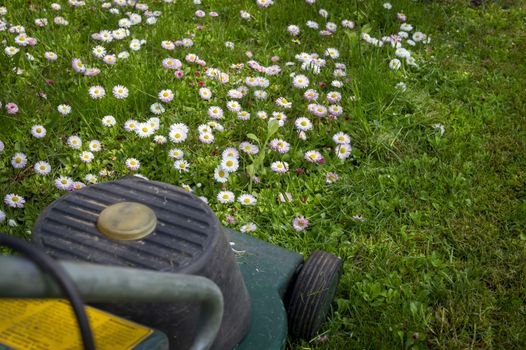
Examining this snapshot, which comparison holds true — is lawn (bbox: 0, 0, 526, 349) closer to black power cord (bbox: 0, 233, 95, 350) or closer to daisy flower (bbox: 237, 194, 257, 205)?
daisy flower (bbox: 237, 194, 257, 205)

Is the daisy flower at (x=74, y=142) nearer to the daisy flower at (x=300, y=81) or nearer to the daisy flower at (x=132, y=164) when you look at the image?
the daisy flower at (x=132, y=164)

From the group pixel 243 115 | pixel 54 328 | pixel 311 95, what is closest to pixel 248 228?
pixel 243 115

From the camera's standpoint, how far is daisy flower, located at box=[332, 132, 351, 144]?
2.74 m

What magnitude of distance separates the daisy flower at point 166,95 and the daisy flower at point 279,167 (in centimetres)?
57

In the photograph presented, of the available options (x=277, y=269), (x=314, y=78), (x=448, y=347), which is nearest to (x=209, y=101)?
(x=314, y=78)

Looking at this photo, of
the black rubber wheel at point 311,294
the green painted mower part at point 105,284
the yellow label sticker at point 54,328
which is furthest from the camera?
the black rubber wheel at point 311,294

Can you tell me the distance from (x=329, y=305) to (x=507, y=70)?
1929 mm

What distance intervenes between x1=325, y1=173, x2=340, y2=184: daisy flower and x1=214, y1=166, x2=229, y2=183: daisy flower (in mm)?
407

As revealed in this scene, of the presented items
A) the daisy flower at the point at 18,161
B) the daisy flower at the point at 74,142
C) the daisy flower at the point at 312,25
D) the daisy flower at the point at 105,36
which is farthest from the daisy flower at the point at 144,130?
the daisy flower at the point at 312,25

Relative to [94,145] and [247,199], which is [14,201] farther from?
[247,199]

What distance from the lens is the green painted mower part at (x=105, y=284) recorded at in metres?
0.72

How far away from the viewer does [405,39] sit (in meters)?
3.52

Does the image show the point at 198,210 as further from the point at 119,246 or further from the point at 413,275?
the point at 413,275

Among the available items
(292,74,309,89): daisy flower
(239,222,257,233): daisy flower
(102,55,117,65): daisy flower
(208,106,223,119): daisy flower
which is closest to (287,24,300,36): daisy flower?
(292,74,309,89): daisy flower
